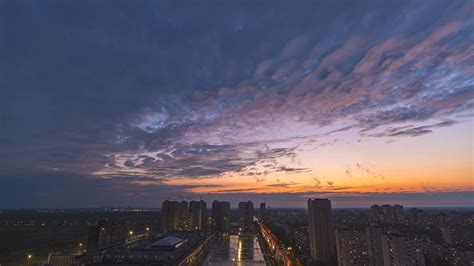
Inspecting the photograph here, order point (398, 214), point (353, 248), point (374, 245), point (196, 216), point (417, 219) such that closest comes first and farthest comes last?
point (374, 245) → point (353, 248) → point (398, 214) → point (417, 219) → point (196, 216)

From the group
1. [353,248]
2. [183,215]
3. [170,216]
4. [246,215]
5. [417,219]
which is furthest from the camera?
[246,215]

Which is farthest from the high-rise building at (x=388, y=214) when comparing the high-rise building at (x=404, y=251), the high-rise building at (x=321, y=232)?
the high-rise building at (x=404, y=251)

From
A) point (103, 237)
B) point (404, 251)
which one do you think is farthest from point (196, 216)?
point (404, 251)

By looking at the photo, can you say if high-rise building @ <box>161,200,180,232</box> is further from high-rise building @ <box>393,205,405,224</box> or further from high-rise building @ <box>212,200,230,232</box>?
high-rise building @ <box>393,205,405,224</box>

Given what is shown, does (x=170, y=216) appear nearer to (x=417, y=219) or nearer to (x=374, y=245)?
(x=374, y=245)

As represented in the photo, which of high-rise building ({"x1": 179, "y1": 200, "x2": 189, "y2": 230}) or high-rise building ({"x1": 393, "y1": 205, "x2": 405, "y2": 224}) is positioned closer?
high-rise building ({"x1": 393, "y1": 205, "x2": 405, "y2": 224})

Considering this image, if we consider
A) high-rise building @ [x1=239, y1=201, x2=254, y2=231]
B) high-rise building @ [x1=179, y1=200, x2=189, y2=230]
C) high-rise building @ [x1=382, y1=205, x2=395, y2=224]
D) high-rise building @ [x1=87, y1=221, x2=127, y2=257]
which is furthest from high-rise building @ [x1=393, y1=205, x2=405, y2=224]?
high-rise building @ [x1=87, y1=221, x2=127, y2=257]
